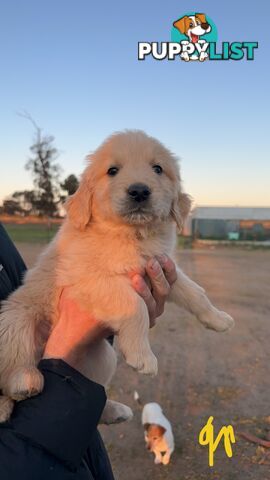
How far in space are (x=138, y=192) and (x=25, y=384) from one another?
1180mm

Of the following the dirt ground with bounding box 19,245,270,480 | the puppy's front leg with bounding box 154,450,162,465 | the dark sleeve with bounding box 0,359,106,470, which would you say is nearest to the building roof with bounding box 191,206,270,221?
the dirt ground with bounding box 19,245,270,480

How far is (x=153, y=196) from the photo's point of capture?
261cm

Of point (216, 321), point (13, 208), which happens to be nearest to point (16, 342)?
point (216, 321)

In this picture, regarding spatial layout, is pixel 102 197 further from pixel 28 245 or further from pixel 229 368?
pixel 28 245

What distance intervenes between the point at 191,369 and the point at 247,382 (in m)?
0.86

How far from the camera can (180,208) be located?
3025 mm

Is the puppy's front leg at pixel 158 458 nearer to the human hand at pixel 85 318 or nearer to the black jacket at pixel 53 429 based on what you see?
the human hand at pixel 85 318

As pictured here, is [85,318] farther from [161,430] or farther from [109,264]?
[161,430]

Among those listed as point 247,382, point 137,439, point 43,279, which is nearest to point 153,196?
point 43,279

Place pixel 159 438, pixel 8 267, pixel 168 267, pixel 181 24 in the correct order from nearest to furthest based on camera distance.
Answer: pixel 8 267, pixel 168 267, pixel 159 438, pixel 181 24

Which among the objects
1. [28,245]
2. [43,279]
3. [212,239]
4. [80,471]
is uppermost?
[43,279]

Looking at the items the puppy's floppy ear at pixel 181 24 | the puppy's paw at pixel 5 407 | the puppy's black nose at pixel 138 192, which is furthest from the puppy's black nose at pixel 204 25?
the puppy's paw at pixel 5 407

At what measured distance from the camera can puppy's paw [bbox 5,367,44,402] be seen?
203cm

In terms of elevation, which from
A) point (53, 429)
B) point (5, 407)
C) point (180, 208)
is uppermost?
point (180, 208)
